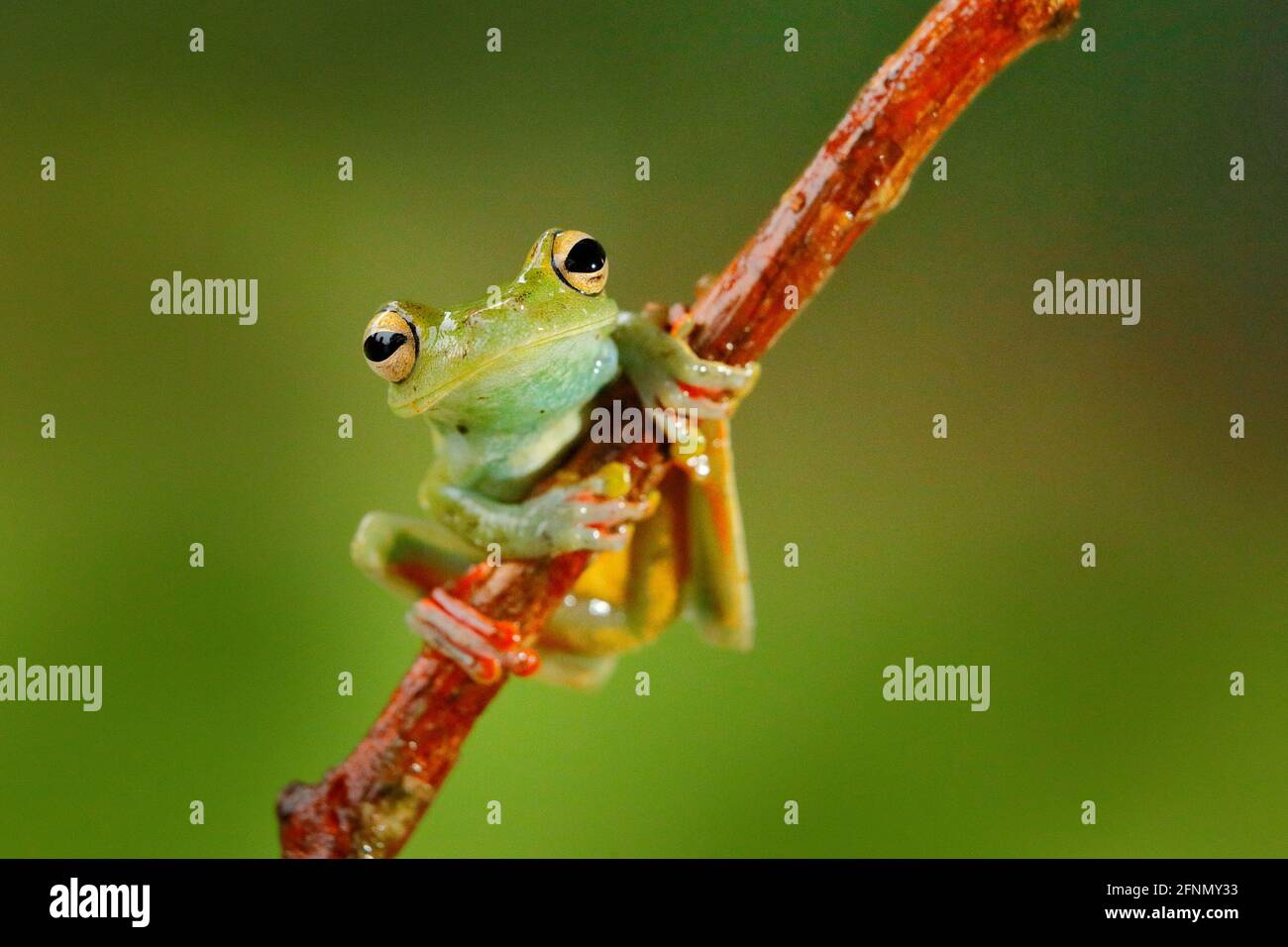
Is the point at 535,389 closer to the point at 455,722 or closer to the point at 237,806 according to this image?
the point at 455,722

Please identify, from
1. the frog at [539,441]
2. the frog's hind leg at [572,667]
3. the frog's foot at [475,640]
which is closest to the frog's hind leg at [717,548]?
the frog at [539,441]

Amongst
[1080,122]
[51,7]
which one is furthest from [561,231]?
[51,7]

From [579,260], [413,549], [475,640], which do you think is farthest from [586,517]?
[413,549]

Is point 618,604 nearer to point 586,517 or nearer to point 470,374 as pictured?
point 586,517

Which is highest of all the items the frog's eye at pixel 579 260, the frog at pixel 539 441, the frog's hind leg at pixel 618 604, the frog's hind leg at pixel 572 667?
the frog's eye at pixel 579 260

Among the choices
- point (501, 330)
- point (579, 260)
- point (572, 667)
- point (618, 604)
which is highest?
point (579, 260)

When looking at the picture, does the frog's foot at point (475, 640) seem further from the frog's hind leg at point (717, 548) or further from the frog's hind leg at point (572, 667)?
the frog's hind leg at point (572, 667)

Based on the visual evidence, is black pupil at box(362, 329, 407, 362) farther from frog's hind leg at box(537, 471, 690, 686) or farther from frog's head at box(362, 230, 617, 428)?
frog's hind leg at box(537, 471, 690, 686)
